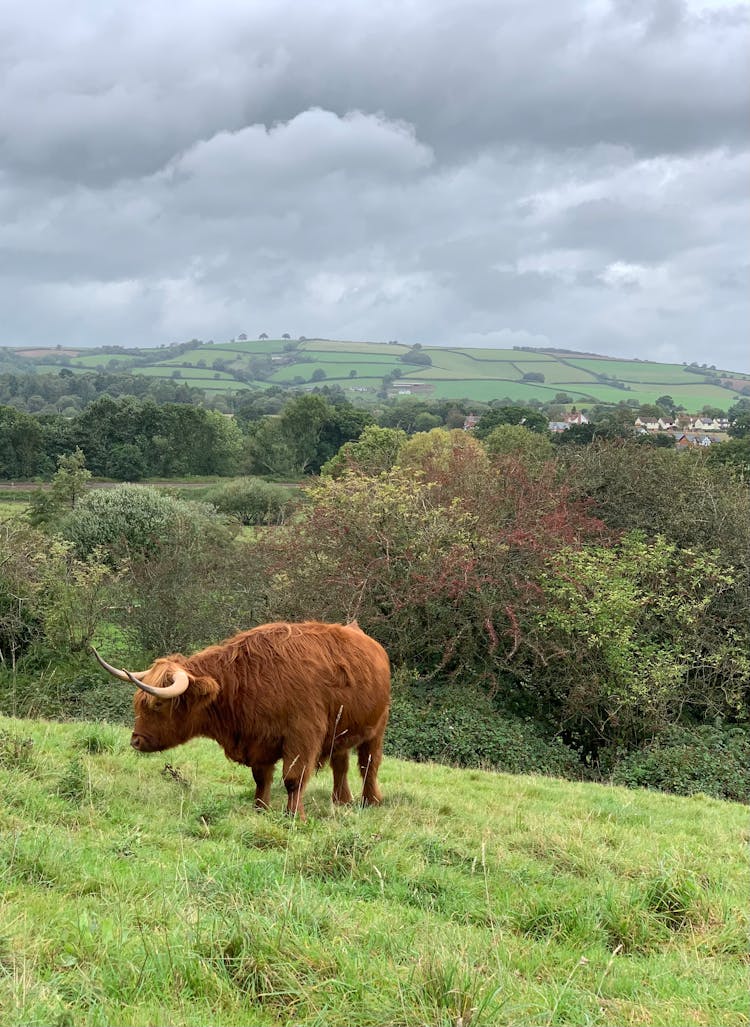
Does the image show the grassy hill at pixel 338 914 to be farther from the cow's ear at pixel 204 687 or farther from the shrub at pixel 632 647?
the shrub at pixel 632 647

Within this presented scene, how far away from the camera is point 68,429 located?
260 ft

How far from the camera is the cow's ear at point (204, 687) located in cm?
768

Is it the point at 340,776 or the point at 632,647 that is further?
the point at 632,647

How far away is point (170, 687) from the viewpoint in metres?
7.41

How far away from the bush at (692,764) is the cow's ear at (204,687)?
10.1 metres

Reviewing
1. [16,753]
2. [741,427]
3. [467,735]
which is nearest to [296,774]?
[16,753]

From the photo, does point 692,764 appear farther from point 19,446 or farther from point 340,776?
point 19,446

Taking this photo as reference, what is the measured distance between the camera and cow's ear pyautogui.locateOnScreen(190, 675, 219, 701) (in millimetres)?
7684

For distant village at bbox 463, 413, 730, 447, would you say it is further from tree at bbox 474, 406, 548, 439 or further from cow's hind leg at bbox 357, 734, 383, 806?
cow's hind leg at bbox 357, 734, 383, 806

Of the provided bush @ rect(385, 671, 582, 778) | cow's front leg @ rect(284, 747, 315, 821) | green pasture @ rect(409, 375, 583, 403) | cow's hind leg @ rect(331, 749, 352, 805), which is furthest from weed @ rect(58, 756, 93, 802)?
green pasture @ rect(409, 375, 583, 403)

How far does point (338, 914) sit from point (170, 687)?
3.71 meters

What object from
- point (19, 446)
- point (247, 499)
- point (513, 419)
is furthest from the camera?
point (513, 419)

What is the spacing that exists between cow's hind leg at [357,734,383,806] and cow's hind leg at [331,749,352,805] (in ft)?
0.86

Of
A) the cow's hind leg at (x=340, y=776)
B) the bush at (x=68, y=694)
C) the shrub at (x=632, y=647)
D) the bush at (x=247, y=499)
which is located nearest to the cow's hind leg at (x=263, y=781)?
the cow's hind leg at (x=340, y=776)
